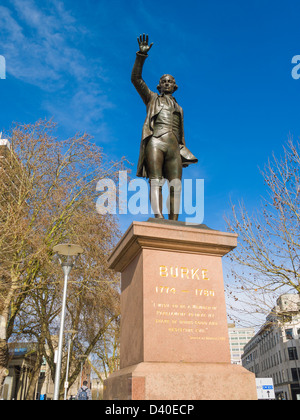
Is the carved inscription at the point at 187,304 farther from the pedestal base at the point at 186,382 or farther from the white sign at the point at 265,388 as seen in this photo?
the white sign at the point at 265,388

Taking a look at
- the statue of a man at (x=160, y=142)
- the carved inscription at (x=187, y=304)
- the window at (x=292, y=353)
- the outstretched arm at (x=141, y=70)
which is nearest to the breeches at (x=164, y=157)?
the statue of a man at (x=160, y=142)

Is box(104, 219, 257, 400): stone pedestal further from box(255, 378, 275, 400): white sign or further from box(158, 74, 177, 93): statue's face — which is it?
box(255, 378, 275, 400): white sign

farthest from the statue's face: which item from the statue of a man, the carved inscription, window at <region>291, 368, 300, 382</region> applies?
window at <region>291, 368, 300, 382</region>

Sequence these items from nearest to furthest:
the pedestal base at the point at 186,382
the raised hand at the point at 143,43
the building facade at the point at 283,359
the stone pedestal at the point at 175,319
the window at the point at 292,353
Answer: the pedestal base at the point at 186,382 < the stone pedestal at the point at 175,319 < the raised hand at the point at 143,43 < the building facade at the point at 283,359 < the window at the point at 292,353

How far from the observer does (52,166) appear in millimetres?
18531

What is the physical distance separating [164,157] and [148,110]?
948mm

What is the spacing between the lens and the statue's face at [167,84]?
7074mm

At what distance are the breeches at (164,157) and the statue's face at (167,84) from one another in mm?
985

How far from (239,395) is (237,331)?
15710cm

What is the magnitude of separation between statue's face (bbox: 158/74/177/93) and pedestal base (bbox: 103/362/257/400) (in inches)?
192

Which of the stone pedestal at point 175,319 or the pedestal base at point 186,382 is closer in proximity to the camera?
the pedestal base at point 186,382

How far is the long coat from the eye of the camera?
6574 mm

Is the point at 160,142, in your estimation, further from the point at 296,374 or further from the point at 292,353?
the point at 292,353
